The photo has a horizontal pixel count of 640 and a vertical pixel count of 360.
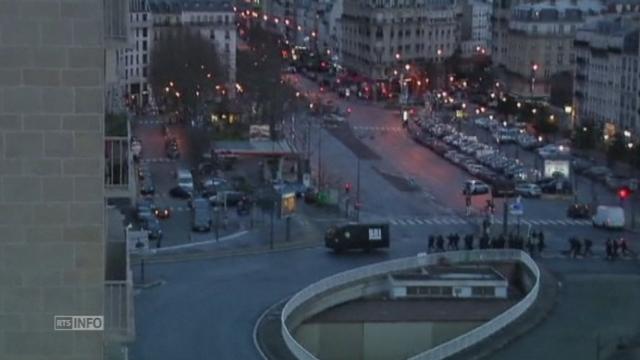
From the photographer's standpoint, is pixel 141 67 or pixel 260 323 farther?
pixel 141 67

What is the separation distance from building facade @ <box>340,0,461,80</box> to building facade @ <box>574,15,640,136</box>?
8.62m

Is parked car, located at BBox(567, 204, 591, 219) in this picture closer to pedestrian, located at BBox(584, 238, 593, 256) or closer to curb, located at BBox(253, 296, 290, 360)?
Answer: pedestrian, located at BBox(584, 238, 593, 256)

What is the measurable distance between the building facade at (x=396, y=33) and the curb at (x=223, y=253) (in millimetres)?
22760

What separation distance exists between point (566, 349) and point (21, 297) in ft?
24.9

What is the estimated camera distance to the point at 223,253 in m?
13.1

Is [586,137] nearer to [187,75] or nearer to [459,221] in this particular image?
[187,75]

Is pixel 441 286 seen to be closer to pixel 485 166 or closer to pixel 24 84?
pixel 24 84

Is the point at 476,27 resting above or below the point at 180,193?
above

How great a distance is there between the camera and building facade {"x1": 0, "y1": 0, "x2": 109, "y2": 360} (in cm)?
270

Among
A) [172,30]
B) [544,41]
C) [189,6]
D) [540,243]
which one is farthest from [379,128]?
[540,243]

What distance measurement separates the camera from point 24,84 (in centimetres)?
271

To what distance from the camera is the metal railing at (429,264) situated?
30.0 ft

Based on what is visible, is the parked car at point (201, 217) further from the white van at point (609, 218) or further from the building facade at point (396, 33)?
the building facade at point (396, 33)

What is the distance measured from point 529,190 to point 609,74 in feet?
23.6
